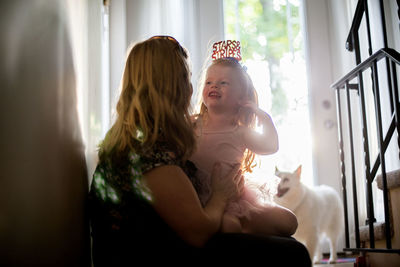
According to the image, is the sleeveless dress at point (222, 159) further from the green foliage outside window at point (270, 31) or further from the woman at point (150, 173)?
the green foliage outside window at point (270, 31)

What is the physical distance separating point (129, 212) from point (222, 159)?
2.08 ft

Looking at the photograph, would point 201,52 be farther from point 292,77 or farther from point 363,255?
point 363,255

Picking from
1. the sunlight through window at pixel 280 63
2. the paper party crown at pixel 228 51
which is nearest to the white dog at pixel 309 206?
the sunlight through window at pixel 280 63

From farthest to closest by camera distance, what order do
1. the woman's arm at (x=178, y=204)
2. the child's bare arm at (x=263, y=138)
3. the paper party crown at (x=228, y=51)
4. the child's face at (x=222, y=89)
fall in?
the paper party crown at (x=228, y=51), the child's face at (x=222, y=89), the child's bare arm at (x=263, y=138), the woman's arm at (x=178, y=204)

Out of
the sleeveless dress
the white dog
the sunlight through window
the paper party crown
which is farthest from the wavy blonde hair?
the sunlight through window

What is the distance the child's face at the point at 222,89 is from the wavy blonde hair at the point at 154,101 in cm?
53

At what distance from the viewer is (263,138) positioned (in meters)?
1.64

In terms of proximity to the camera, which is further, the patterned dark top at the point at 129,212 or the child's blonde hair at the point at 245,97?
the child's blonde hair at the point at 245,97

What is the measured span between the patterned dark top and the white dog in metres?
1.94

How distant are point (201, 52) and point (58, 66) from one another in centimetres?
227

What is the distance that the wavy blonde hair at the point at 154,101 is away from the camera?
3.51 ft

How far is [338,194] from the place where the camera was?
3320mm

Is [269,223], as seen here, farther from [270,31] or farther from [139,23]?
[270,31]

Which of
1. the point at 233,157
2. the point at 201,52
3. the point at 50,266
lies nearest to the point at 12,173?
the point at 50,266
